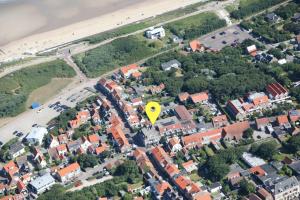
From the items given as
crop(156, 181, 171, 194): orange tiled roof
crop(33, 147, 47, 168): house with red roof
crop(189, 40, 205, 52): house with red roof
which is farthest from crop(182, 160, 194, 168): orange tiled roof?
crop(189, 40, 205, 52): house with red roof

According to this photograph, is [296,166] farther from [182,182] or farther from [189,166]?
[182,182]

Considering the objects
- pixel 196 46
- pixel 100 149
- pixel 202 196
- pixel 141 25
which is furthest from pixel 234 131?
pixel 141 25

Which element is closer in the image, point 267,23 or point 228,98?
point 228,98

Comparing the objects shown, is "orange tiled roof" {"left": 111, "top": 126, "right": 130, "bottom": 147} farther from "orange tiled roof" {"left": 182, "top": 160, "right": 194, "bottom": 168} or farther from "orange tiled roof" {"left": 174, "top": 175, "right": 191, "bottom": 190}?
"orange tiled roof" {"left": 174, "top": 175, "right": 191, "bottom": 190}

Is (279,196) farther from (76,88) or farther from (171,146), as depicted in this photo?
(76,88)

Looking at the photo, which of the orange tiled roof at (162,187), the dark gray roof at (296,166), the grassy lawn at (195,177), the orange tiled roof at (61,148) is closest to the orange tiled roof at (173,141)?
the grassy lawn at (195,177)

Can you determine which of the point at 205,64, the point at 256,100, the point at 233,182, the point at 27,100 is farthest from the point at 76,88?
the point at 233,182
